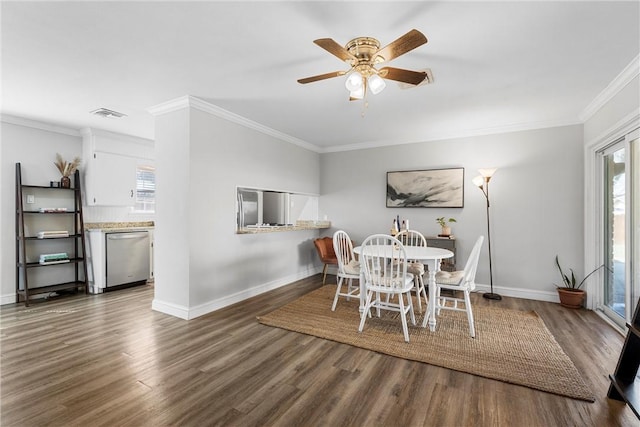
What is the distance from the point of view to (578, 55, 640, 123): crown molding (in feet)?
8.26

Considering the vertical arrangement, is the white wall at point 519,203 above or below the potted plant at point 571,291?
above

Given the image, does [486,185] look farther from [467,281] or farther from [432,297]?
[432,297]

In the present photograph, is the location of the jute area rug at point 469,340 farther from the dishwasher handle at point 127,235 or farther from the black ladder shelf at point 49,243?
the black ladder shelf at point 49,243

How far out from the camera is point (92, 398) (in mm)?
1927

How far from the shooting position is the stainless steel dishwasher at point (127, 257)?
4.55 meters

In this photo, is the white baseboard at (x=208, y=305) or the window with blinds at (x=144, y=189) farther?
the window with blinds at (x=144, y=189)

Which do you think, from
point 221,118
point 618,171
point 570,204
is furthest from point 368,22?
point 570,204

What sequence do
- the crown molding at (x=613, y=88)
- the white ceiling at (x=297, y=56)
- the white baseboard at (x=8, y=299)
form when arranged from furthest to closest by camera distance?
the white baseboard at (x=8, y=299) < the crown molding at (x=613, y=88) < the white ceiling at (x=297, y=56)

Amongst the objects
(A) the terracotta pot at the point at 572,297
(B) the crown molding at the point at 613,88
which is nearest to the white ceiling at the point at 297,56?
(B) the crown molding at the point at 613,88

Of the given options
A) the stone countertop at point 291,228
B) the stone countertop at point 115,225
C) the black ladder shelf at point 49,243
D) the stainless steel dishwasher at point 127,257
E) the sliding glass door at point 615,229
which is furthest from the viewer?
the stone countertop at point 115,225

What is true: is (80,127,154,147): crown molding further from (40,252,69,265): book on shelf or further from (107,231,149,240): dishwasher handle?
(40,252,69,265): book on shelf

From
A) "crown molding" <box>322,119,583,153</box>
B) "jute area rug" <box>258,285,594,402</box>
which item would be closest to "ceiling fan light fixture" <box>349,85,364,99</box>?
"jute area rug" <box>258,285,594,402</box>

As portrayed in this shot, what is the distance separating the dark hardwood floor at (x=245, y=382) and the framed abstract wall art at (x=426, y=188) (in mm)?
2100

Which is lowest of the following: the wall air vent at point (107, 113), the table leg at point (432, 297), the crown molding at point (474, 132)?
the table leg at point (432, 297)
